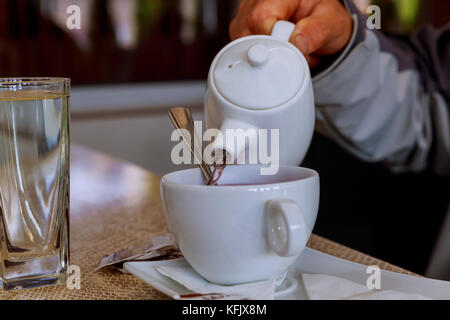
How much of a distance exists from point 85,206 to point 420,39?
72cm

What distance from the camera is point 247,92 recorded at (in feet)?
1.33

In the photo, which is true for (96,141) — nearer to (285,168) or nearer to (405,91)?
(405,91)

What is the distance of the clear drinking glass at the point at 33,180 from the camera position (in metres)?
0.38

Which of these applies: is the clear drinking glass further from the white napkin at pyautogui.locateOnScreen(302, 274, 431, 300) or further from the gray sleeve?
the gray sleeve

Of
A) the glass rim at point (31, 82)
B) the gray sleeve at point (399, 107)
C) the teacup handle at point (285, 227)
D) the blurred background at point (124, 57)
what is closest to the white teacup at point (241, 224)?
the teacup handle at point (285, 227)

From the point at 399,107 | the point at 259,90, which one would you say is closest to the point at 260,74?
the point at 259,90

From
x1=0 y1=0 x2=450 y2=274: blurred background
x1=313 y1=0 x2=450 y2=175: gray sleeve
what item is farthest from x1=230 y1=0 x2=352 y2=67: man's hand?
x1=0 y1=0 x2=450 y2=274: blurred background

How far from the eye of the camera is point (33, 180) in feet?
1.27

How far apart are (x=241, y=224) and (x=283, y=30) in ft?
0.72

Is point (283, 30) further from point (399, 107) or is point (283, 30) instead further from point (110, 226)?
point (399, 107)

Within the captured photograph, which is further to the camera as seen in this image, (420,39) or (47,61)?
(47,61)

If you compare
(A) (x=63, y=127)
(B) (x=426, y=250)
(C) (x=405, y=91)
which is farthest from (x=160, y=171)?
(A) (x=63, y=127)

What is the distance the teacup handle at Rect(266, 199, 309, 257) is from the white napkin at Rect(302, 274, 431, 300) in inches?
1.3
